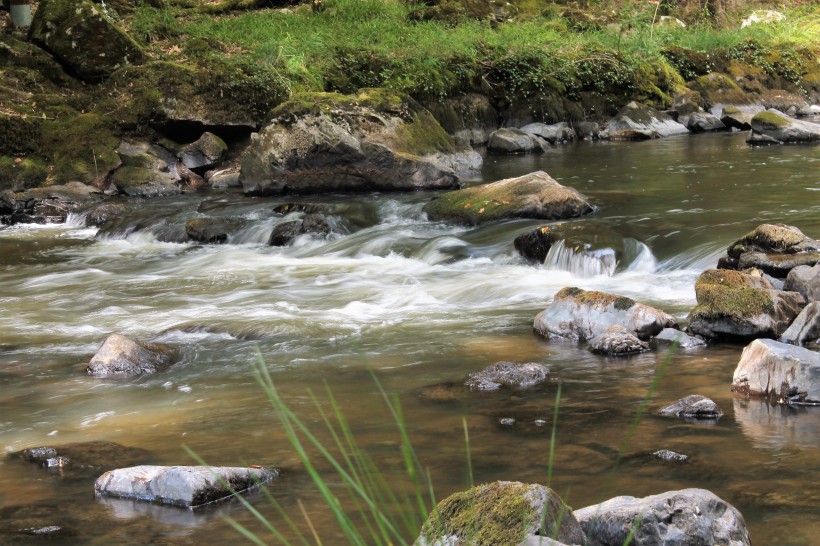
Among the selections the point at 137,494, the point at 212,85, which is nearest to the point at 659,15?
the point at 212,85

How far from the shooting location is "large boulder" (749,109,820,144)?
53.8 ft

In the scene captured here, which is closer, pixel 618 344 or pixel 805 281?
pixel 618 344

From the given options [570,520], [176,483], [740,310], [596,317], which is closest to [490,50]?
[596,317]

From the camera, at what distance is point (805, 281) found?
6.54m

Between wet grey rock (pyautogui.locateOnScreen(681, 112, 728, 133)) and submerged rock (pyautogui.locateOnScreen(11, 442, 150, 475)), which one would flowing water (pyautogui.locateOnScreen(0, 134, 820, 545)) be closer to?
submerged rock (pyautogui.locateOnScreen(11, 442, 150, 475))

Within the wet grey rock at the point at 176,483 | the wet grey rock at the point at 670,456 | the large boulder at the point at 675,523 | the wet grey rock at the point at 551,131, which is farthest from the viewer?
the wet grey rock at the point at 551,131

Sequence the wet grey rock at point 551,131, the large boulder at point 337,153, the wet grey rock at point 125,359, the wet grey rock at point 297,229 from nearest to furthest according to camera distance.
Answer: the wet grey rock at point 125,359 → the wet grey rock at point 297,229 → the large boulder at point 337,153 → the wet grey rock at point 551,131

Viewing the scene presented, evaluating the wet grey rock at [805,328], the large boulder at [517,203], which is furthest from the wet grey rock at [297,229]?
the wet grey rock at [805,328]

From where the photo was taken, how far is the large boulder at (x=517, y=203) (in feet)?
34.5

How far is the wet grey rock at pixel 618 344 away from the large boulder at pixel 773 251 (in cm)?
177

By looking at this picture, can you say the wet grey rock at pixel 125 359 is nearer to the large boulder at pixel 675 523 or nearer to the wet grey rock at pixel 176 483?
the wet grey rock at pixel 176 483

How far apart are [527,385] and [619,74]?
54.1 ft

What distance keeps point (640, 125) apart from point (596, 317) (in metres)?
13.9

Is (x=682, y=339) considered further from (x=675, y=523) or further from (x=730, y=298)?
(x=675, y=523)
